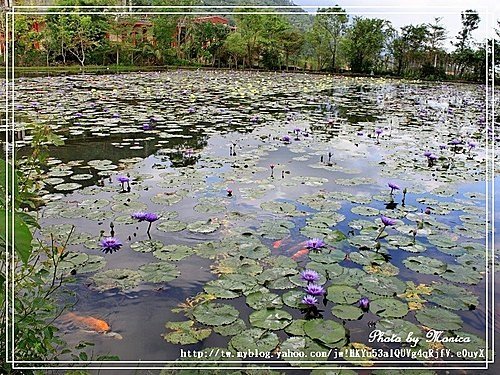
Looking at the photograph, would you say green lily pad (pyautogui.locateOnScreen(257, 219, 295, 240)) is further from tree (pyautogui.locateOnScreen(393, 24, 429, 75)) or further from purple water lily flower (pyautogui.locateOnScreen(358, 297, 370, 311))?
tree (pyautogui.locateOnScreen(393, 24, 429, 75))

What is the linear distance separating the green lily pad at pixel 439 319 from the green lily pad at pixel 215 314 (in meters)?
0.62

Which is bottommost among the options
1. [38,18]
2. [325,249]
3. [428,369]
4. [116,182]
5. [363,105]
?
[428,369]

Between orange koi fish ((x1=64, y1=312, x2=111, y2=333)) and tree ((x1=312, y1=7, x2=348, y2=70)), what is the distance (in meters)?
20.8

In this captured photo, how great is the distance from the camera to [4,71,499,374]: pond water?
137 cm

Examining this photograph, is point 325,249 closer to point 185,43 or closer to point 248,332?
point 248,332

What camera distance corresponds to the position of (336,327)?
1362mm

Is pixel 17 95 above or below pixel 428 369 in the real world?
above

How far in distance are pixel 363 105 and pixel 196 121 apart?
370cm

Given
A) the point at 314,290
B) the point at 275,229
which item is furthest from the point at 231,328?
the point at 275,229

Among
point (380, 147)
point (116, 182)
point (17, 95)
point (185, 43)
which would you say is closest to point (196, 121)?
point (380, 147)

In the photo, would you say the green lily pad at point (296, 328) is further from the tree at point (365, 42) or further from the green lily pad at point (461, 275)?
the tree at point (365, 42)

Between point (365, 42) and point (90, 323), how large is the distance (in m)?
20.1

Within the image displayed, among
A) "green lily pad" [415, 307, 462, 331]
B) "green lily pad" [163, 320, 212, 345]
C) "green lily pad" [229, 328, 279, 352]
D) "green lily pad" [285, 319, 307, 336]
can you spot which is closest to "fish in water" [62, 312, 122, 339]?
"green lily pad" [163, 320, 212, 345]

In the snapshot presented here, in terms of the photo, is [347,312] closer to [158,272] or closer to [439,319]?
[439,319]
